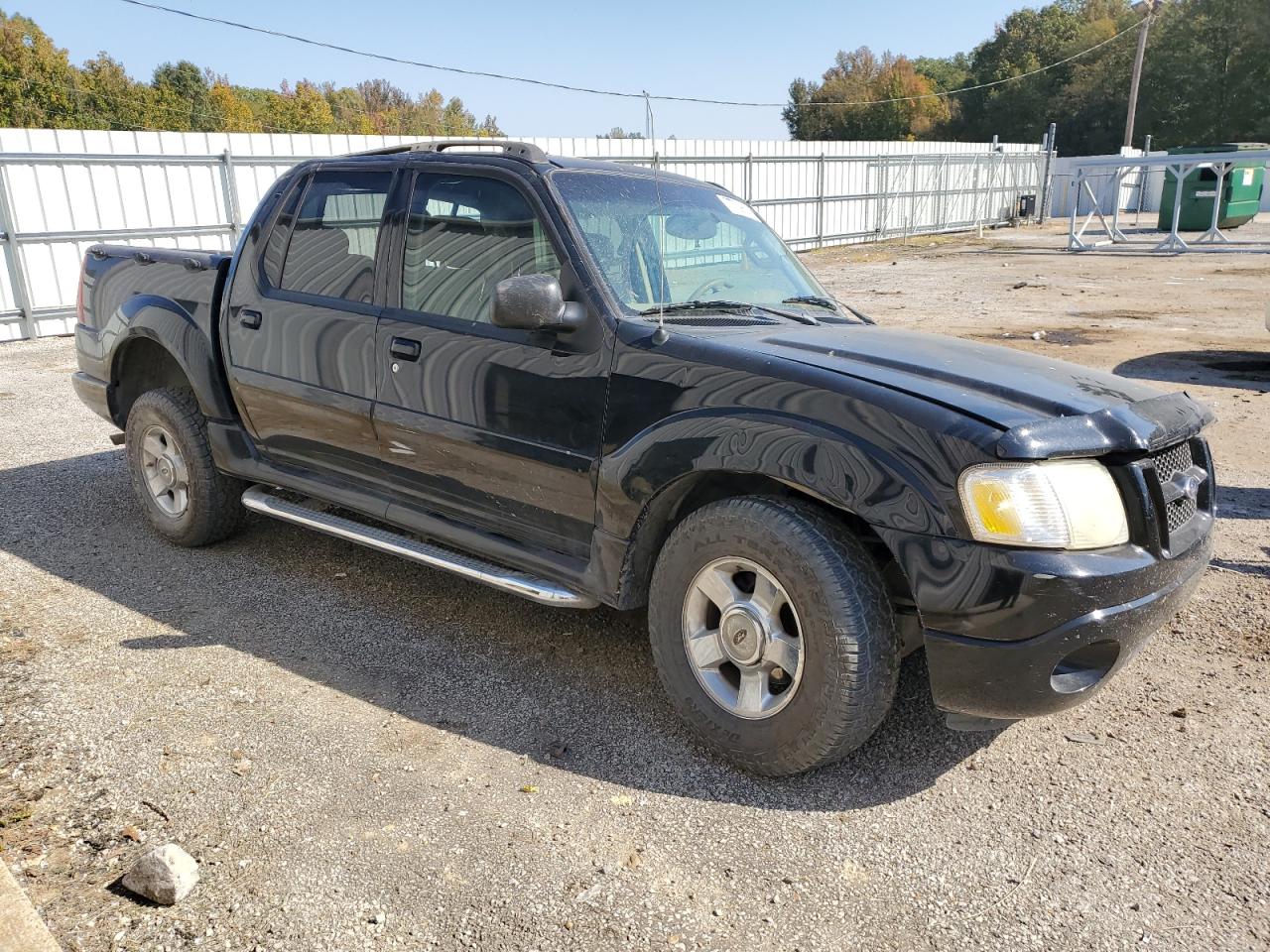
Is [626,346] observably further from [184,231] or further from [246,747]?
[184,231]

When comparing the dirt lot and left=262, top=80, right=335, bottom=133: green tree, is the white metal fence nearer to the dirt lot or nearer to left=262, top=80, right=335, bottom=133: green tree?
the dirt lot

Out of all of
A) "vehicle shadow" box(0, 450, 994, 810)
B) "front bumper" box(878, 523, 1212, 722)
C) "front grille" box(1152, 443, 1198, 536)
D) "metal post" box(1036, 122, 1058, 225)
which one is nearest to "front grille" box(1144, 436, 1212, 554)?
"front grille" box(1152, 443, 1198, 536)

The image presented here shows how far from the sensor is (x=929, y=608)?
272 cm

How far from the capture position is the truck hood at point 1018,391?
2.73 meters

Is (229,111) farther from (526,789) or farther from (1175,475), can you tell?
(1175,475)

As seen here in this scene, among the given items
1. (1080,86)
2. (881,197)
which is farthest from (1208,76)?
(881,197)

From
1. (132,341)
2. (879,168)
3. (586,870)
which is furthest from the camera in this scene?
(879,168)

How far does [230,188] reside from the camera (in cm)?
1497

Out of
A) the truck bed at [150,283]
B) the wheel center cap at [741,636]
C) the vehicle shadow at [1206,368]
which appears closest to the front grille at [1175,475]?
the wheel center cap at [741,636]

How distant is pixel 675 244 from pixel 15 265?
40.6 ft

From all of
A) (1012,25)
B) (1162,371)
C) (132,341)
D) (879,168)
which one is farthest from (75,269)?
(1012,25)

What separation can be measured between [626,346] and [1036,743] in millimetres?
1928

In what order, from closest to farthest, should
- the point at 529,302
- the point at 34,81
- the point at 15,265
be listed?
1. the point at 529,302
2. the point at 15,265
3. the point at 34,81

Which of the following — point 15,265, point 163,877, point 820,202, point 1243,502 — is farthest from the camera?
point 820,202
